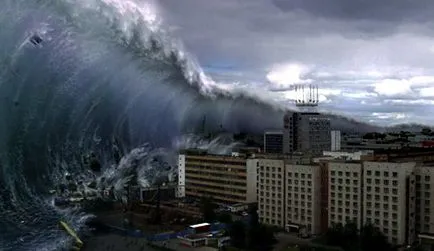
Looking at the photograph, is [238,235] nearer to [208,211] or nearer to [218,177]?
[208,211]

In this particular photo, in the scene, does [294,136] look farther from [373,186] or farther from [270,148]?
[373,186]

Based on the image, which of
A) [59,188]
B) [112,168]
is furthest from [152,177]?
[59,188]

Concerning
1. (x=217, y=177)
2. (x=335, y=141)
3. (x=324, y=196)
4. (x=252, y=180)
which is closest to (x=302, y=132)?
(x=335, y=141)

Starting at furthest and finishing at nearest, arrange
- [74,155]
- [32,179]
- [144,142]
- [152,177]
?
1. [144,142]
2. [152,177]
3. [74,155]
4. [32,179]

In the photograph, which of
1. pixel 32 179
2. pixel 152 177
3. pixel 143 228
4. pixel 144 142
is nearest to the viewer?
pixel 32 179

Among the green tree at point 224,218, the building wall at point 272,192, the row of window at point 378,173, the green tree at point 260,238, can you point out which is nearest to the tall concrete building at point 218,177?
the building wall at point 272,192

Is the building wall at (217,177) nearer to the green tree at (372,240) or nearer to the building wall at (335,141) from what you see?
the green tree at (372,240)

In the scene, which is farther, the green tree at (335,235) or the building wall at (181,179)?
the building wall at (181,179)
